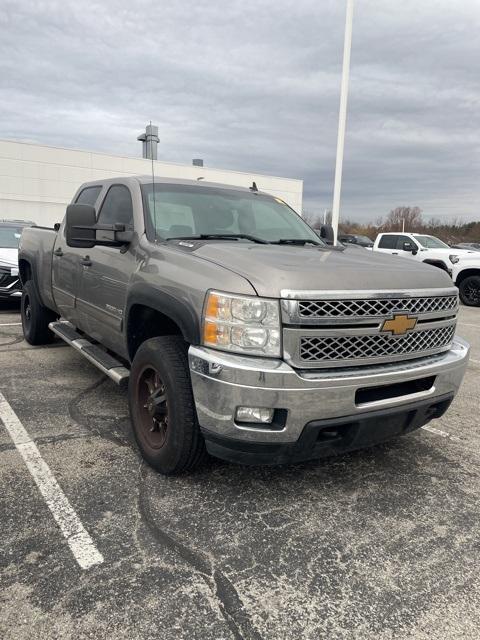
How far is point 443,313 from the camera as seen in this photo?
2979 mm

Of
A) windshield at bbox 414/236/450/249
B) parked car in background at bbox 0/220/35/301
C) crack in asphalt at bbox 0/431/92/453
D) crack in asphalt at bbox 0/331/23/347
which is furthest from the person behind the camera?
windshield at bbox 414/236/450/249

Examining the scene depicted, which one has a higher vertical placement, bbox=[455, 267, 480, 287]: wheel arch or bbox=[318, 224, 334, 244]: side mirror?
bbox=[318, 224, 334, 244]: side mirror

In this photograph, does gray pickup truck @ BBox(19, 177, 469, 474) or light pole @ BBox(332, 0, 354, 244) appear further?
light pole @ BBox(332, 0, 354, 244)

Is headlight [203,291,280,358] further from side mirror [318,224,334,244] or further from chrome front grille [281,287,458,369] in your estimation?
side mirror [318,224,334,244]

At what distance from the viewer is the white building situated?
3066 centimetres

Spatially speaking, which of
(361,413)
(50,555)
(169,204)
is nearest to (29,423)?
(50,555)

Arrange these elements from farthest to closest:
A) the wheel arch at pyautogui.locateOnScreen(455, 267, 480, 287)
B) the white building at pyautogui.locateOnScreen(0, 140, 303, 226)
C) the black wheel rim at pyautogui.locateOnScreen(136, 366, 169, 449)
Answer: the white building at pyautogui.locateOnScreen(0, 140, 303, 226)
the wheel arch at pyautogui.locateOnScreen(455, 267, 480, 287)
the black wheel rim at pyautogui.locateOnScreen(136, 366, 169, 449)

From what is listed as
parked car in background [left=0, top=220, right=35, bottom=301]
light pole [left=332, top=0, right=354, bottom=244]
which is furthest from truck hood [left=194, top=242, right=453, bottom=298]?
light pole [left=332, top=0, right=354, bottom=244]

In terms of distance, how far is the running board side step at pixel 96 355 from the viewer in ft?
11.4

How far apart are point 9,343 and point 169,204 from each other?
3800mm

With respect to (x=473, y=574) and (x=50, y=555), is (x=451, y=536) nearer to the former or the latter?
(x=473, y=574)

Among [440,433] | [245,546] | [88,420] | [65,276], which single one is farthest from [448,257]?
[245,546]

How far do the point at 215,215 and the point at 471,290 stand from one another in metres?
10.9

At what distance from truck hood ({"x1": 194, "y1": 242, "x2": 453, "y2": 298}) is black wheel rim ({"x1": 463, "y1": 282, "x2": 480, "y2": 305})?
10.7 meters
